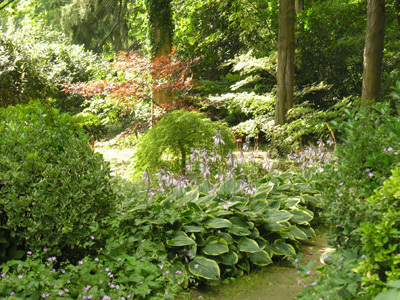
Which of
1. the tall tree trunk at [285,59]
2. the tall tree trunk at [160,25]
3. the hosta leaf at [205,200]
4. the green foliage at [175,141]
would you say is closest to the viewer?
the hosta leaf at [205,200]

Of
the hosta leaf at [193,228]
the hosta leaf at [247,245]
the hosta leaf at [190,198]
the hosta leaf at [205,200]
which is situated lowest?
the hosta leaf at [247,245]

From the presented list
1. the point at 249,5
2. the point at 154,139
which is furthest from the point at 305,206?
A: the point at 249,5

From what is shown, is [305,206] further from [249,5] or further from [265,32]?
[265,32]

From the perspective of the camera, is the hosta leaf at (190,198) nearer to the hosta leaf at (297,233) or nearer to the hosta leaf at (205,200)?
the hosta leaf at (205,200)

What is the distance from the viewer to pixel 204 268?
359 cm

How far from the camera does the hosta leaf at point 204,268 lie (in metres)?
3.54

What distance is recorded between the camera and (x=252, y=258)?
158 inches

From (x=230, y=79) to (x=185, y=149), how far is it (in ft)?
22.9

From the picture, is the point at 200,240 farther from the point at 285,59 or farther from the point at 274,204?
the point at 285,59

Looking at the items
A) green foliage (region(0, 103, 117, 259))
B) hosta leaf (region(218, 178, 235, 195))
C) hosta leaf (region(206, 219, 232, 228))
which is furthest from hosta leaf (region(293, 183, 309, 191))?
green foliage (region(0, 103, 117, 259))

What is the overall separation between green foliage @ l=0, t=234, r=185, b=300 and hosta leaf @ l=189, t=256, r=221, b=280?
19cm

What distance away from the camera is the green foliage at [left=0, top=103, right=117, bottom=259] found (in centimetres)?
314

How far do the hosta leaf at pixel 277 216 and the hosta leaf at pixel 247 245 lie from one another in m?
0.44

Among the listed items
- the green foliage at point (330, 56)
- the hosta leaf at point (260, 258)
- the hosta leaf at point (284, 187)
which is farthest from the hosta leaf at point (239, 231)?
the green foliage at point (330, 56)
